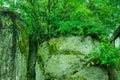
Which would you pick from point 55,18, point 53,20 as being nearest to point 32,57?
point 53,20

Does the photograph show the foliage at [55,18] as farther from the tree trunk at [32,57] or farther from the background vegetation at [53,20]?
the tree trunk at [32,57]

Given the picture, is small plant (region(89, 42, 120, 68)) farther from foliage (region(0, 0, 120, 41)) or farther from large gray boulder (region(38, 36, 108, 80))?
foliage (region(0, 0, 120, 41))

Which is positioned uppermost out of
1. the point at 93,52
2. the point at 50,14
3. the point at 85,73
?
the point at 50,14

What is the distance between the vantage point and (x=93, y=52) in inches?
374

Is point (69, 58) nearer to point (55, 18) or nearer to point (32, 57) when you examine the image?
point (55, 18)

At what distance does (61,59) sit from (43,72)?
0.80 meters

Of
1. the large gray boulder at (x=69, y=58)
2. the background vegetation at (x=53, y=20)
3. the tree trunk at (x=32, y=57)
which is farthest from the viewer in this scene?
the tree trunk at (x=32, y=57)

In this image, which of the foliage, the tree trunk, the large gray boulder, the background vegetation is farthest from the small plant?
the tree trunk

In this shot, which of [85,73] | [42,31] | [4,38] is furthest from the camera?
[42,31]

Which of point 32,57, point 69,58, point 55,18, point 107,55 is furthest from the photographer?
point 32,57

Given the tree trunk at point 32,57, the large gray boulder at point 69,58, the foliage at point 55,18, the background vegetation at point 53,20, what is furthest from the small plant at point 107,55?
the tree trunk at point 32,57

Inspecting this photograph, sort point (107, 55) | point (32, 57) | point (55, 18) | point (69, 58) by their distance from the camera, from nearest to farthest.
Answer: point (107, 55) → point (69, 58) → point (55, 18) → point (32, 57)

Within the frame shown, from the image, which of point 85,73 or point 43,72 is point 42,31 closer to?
point 43,72

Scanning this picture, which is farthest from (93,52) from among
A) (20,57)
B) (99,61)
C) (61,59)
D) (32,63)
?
(20,57)
